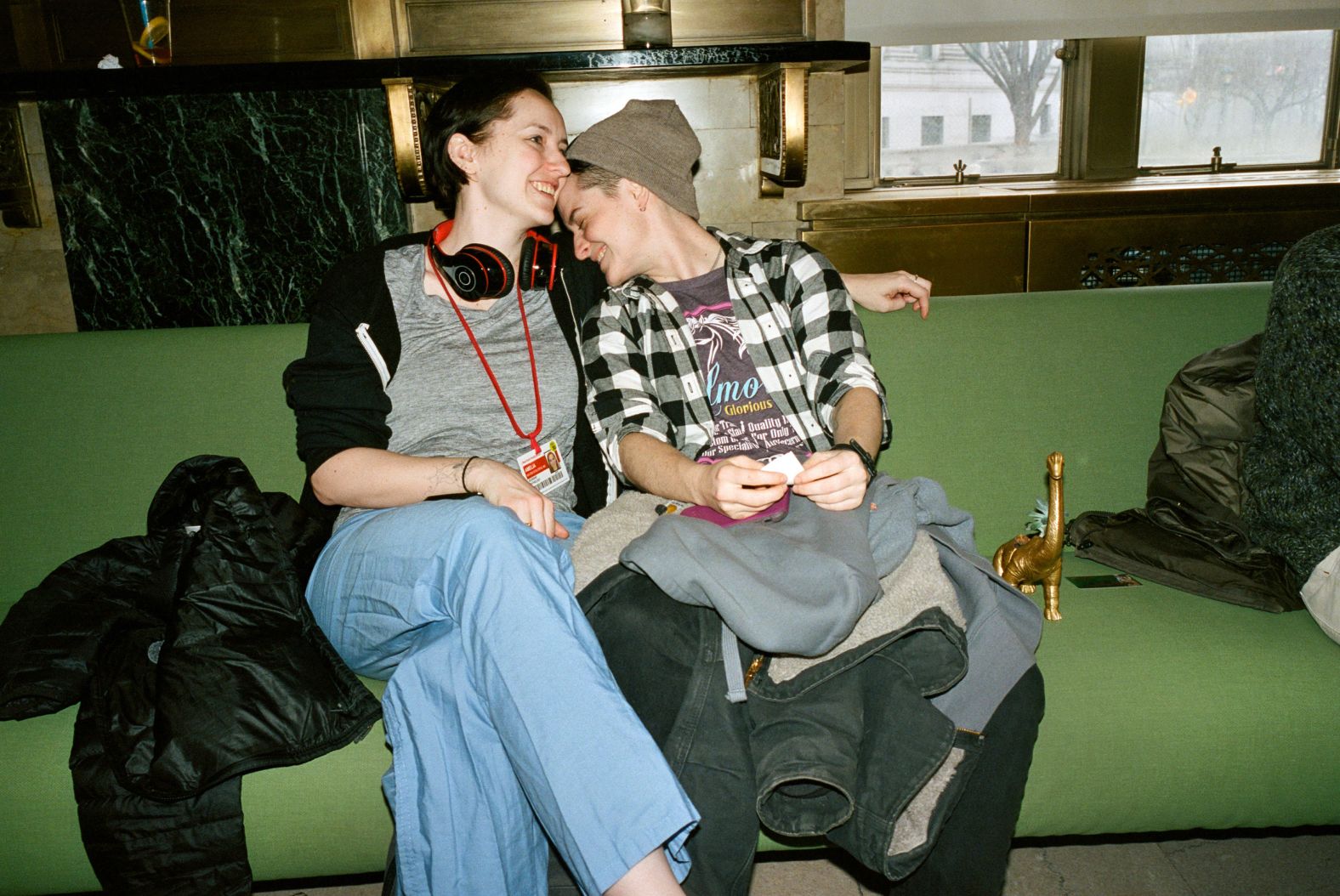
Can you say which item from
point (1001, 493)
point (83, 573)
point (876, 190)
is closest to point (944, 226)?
point (876, 190)

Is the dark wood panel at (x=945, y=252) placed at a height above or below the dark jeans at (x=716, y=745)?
above

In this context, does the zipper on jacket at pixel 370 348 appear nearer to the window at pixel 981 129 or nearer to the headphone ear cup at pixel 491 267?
the headphone ear cup at pixel 491 267

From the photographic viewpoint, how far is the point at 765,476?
4.25ft

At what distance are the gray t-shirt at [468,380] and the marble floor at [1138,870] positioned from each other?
77 centimetres

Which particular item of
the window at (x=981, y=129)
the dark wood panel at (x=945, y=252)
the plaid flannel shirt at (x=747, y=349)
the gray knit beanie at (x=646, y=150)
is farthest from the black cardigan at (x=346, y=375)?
the window at (x=981, y=129)

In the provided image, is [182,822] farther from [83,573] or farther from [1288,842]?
[1288,842]

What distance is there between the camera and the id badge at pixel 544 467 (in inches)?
62.4

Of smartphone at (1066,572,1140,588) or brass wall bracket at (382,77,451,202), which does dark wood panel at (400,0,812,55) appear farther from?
smartphone at (1066,572,1140,588)

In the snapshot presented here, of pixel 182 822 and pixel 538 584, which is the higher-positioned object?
pixel 538 584

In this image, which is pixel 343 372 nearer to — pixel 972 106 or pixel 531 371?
pixel 531 371

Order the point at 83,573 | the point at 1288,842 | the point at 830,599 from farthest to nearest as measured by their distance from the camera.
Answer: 1. the point at 1288,842
2. the point at 83,573
3. the point at 830,599

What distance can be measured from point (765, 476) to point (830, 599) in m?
0.21

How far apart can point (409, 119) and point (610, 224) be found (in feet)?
4.62

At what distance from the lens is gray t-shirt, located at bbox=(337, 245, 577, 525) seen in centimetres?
159
